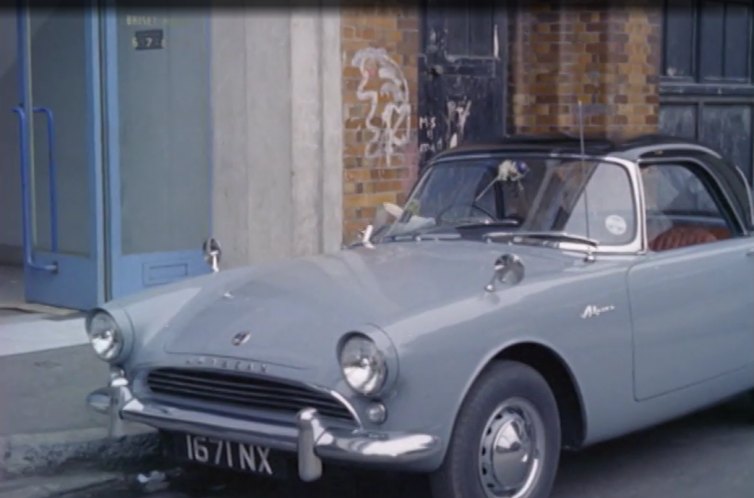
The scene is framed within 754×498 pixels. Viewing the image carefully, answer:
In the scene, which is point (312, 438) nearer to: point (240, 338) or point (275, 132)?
point (240, 338)

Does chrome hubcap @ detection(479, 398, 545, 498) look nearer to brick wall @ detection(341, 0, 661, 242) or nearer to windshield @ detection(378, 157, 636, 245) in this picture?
windshield @ detection(378, 157, 636, 245)

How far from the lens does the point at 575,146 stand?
656cm

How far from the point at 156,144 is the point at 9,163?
8.34 feet

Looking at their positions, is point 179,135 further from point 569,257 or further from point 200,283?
point 569,257

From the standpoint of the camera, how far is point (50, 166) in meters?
9.37

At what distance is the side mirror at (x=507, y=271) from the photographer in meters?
5.43

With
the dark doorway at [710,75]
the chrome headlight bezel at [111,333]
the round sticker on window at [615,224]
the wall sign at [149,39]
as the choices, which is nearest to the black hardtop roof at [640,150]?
the round sticker on window at [615,224]

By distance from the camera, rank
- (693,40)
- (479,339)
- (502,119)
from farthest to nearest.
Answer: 1. (693,40)
2. (502,119)
3. (479,339)

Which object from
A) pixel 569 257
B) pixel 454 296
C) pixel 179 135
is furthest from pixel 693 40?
pixel 454 296

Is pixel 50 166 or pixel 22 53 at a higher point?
pixel 22 53

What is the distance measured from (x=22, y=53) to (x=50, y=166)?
81 centimetres

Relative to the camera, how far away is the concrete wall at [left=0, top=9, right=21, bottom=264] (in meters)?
11.3

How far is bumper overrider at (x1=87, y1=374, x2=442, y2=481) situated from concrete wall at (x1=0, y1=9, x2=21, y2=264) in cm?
634

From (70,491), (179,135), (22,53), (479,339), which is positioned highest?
(22,53)
